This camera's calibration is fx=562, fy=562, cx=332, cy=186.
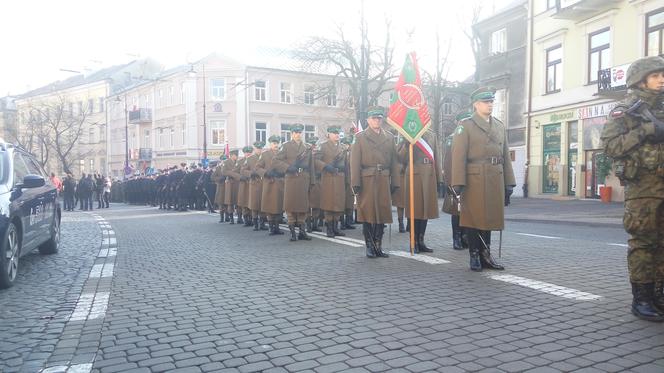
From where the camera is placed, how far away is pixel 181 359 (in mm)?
3744

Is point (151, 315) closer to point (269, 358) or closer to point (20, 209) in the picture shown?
point (269, 358)

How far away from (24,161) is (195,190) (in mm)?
14085

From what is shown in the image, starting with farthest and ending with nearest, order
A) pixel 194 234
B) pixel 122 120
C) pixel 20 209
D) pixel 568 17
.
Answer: pixel 122 120
pixel 568 17
pixel 194 234
pixel 20 209

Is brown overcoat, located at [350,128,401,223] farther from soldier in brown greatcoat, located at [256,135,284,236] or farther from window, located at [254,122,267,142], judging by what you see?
window, located at [254,122,267,142]

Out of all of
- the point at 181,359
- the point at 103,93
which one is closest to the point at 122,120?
the point at 103,93

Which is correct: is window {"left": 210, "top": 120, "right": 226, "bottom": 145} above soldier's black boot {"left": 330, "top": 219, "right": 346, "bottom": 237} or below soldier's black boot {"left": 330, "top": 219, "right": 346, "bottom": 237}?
above

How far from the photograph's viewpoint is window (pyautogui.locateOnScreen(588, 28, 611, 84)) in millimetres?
24419

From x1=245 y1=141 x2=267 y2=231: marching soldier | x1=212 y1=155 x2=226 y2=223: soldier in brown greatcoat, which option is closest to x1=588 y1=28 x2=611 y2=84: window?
x1=212 y1=155 x2=226 y2=223: soldier in brown greatcoat

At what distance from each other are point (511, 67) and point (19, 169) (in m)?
29.0

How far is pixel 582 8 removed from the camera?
2470 cm

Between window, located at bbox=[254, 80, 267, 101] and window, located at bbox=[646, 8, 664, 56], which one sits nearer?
window, located at bbox=[646, 8, 664, 56]

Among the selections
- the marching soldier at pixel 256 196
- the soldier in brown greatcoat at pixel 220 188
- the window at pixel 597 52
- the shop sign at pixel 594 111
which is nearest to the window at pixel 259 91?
the shop sign at pixel 594 111

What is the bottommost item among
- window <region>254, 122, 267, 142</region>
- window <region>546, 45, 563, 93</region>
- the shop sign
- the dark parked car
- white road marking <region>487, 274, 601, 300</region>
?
white road marking <region>487, 274, 601, 300</region>

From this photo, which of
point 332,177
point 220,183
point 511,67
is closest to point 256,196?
point 332,177
